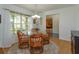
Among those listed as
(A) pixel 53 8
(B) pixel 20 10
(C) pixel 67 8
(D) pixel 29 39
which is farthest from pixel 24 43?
(C) pixel 67 8

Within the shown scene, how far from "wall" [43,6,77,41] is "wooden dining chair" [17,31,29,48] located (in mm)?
442

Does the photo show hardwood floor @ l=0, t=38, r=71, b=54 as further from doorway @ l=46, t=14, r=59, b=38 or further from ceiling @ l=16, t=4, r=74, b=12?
ceiling @ l=16, t=4, r=74, b=12

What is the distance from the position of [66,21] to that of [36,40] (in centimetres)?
50

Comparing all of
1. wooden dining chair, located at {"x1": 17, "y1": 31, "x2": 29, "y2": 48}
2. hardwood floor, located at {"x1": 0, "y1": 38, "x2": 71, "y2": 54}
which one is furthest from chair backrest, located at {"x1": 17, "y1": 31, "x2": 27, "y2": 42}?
hardwood floor, located at {"x1": 0, "y1": 38, "x2": 71, "y2": 54}

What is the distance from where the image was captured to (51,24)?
1.72m

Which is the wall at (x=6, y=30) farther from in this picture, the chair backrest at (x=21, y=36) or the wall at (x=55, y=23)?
the wall at (x=55, y=23)

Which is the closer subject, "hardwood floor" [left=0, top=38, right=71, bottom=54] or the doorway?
"hardwood floor" [left=0, top=38, right=71, bottom=54]

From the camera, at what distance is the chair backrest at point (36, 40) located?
1.65m

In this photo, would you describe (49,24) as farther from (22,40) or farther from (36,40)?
(22,40)

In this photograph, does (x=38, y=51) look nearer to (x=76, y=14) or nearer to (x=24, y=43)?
(x=24, y=43)

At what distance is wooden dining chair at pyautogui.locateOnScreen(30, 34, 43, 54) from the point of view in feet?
5.38

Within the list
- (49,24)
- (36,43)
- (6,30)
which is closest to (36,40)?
(36,43)

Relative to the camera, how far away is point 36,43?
1676 millimetres

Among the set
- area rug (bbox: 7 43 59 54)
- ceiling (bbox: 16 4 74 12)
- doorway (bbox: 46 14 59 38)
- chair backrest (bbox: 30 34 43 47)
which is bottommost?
area rug (bbox: 7 43 59 54)
